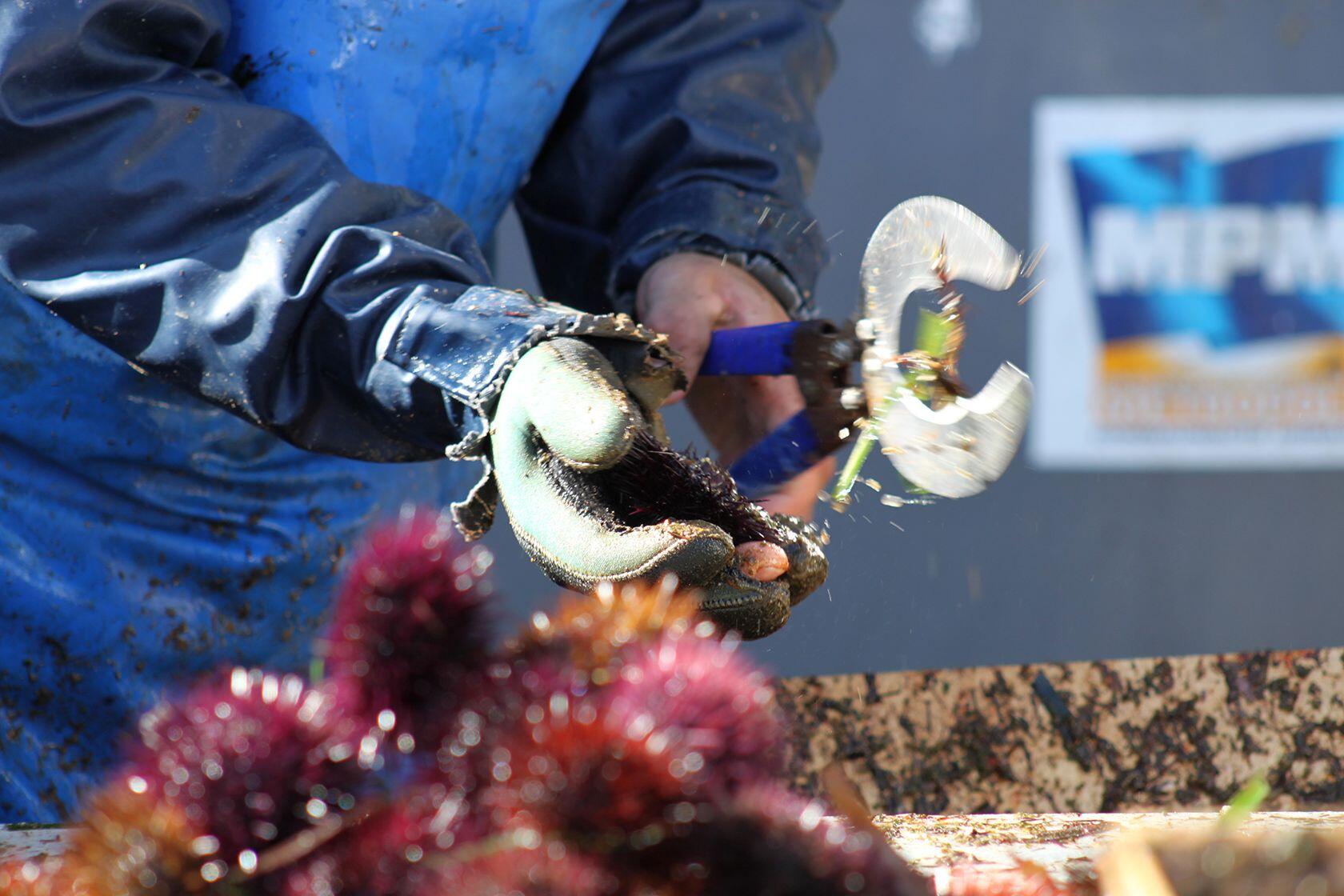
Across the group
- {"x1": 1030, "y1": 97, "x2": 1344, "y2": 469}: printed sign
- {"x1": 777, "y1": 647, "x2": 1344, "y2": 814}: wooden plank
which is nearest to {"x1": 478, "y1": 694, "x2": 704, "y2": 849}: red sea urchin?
{"x1": 777, "y1": 647, "x2": 1344, "y2": 814}: wooden plank

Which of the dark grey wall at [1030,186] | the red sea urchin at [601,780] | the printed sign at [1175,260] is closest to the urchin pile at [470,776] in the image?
the red sea urchin at [601,780]

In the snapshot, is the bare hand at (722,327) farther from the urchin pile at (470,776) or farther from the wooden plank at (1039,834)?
the urchin pile at (470,776)

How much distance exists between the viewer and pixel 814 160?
1.50m

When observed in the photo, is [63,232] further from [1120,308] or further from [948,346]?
[1120,308]

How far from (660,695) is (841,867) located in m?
0.09

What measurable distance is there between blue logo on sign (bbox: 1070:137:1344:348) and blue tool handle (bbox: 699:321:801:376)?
1914mm

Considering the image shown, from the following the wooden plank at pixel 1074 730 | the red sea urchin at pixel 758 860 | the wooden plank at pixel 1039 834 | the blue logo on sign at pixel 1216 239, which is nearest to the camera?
the red sea urchin at pixel 758 860

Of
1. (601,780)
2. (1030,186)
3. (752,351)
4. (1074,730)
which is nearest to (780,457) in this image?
(752,351)

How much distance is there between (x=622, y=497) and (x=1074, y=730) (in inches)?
30.2

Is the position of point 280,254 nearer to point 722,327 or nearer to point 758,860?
point 722,327

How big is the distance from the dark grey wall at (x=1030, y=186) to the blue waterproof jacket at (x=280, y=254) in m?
1.32

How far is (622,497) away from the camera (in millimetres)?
898

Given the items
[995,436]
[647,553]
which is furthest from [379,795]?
[995,436]

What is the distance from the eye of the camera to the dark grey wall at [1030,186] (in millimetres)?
2826
